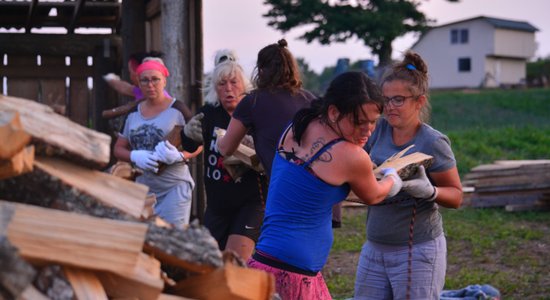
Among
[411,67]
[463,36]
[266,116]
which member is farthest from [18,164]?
[463,36]

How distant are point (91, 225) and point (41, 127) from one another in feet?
1.30

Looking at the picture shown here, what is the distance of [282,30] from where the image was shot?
143 feet

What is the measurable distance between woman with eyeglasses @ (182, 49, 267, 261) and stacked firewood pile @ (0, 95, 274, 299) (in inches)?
101

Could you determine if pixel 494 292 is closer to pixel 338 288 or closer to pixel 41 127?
pixel 338 288

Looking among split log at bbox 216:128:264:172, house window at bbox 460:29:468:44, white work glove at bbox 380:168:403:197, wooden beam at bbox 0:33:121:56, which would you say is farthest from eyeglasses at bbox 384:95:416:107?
house window at bbox 460:29:468:44

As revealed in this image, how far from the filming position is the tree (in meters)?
40.8

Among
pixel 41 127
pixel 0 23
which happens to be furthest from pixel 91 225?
pixel 0 23

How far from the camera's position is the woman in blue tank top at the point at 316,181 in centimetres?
381

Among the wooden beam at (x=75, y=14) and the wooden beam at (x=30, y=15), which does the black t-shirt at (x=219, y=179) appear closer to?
the wooden beam at (x=75, y=14)

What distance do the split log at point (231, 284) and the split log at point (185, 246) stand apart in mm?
101

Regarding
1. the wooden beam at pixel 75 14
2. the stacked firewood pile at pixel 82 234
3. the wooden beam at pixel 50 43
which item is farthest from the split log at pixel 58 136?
the wooden beam at pixel 50 43

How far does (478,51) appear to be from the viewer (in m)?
64.6

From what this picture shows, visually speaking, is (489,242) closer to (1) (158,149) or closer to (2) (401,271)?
(1) (158,149)

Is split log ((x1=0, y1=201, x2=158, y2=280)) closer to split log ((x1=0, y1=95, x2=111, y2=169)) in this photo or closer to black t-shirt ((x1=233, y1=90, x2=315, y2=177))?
split log ((x1=0, y1=95, x2=111, y2=169))
